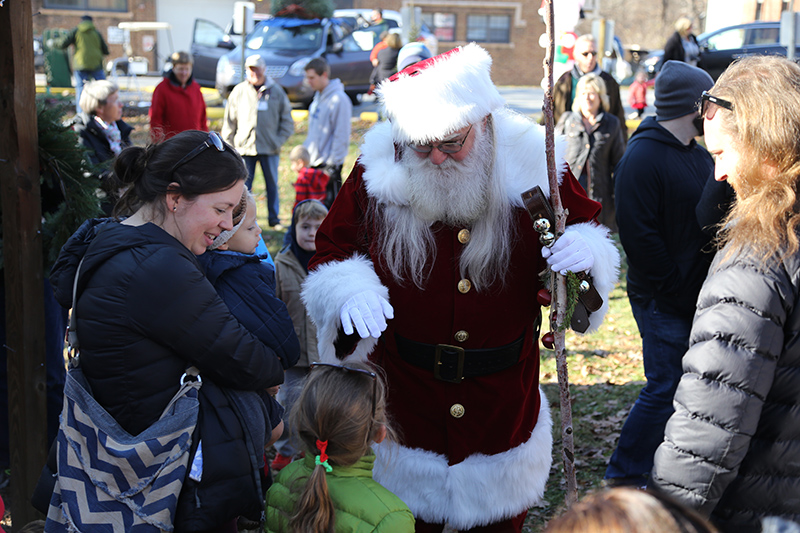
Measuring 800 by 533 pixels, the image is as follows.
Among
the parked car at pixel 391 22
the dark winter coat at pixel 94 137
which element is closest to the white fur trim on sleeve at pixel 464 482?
the dark winter coat at pixel 94 137

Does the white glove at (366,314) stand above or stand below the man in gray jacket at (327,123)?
below

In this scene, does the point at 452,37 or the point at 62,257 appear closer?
the point at 62,257

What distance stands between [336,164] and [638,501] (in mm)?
7724

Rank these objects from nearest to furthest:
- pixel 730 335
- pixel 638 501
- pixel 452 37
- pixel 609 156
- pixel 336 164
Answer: pixel 638 501 < pixel 730 335 < pixel 609 156 < pixel 336 164 < pixel 452 37

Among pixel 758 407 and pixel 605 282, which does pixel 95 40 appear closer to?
pixel 605 282

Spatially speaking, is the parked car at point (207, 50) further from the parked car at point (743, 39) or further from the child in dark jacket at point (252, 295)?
the child in dark jacket at point (252, 295)

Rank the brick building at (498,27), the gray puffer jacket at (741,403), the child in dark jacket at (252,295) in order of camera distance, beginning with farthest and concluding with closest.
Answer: the brick building at (498,27), the child in dark jacket at (252,295), the gray puffer jacket at (741,403)

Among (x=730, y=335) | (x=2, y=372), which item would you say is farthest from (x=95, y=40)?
(x=730, y=335)

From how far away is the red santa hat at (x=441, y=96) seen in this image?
8.62 ft

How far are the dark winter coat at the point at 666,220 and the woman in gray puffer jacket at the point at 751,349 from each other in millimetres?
1657

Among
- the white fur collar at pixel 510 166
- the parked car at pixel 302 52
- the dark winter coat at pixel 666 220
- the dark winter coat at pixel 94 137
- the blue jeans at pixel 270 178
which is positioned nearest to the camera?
the white fur collar at pixel 510 166

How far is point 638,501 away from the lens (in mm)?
1293

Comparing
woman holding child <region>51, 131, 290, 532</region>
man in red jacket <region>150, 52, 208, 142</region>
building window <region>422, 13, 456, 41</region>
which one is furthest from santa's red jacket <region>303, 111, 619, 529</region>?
building window <region>422, 13, 456, 41</region>

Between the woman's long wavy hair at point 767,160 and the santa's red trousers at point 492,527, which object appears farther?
the santa's red trousers at point 492,527
